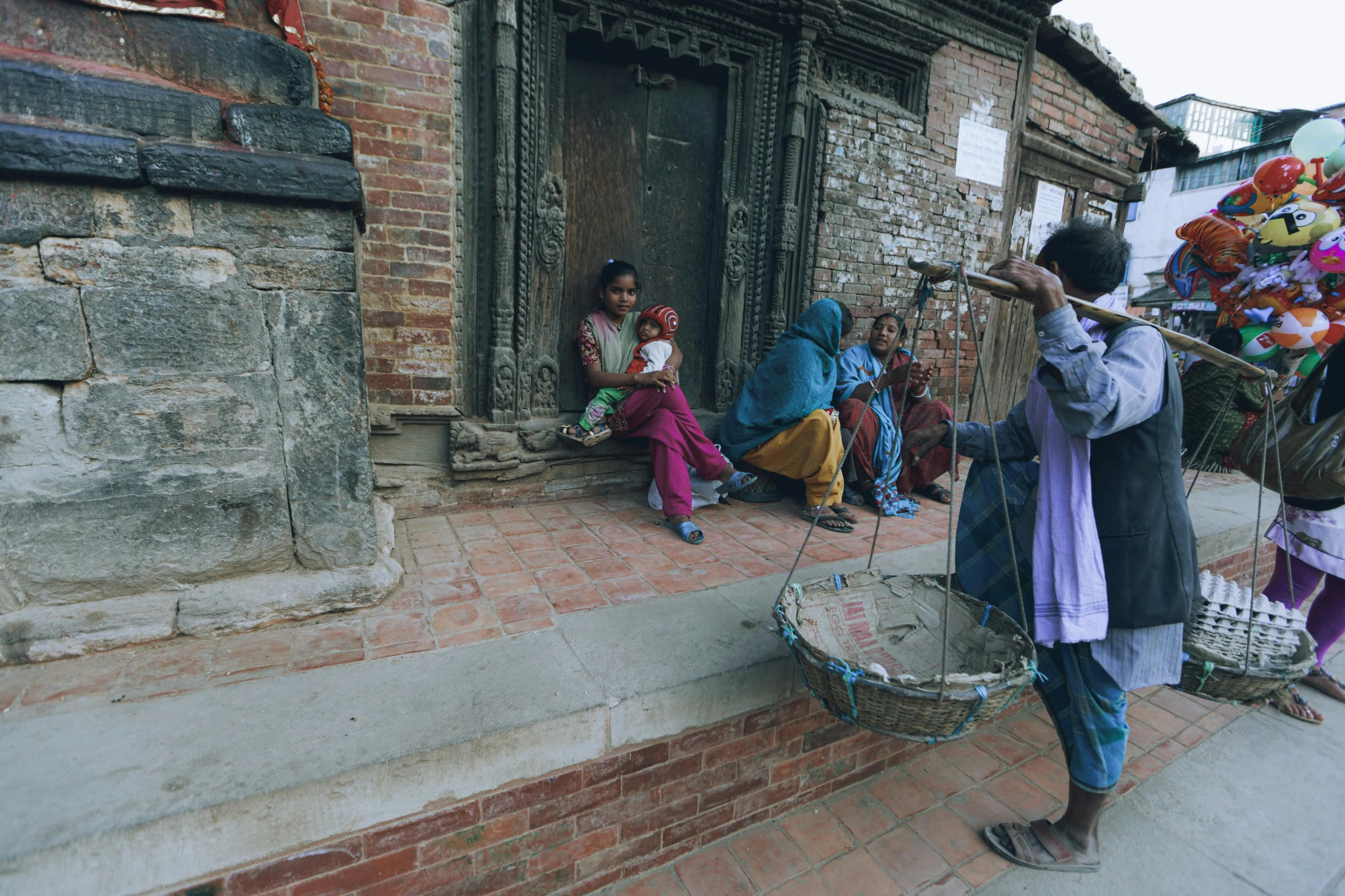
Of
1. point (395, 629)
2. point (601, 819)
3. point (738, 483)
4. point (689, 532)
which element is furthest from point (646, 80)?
point (601, 819)

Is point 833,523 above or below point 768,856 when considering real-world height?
above

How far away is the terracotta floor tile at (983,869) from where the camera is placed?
A: 6.63 ft

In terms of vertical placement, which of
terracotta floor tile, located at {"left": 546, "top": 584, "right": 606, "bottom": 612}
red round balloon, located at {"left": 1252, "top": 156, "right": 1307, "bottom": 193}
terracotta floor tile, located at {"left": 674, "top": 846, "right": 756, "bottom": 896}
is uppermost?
red round balloon, located at {"left": 1252, "top": 156, "right": 1307, "bottom": 193}

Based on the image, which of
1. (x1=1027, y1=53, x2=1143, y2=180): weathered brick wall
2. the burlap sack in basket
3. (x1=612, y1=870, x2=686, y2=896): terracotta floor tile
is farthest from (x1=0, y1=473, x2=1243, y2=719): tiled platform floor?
(x1=1027, y1=53, x2=1143, y2=180): weathered brick wall

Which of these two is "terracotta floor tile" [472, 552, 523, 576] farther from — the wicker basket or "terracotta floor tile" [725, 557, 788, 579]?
the wicker basket

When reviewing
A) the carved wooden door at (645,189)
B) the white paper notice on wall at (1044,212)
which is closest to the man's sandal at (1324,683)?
the carved wooden door at (645,189)

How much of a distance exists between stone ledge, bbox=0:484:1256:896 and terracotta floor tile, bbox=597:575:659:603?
0.27 m

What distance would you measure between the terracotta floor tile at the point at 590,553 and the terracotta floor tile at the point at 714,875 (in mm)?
1283

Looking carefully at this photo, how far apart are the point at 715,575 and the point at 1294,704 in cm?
290

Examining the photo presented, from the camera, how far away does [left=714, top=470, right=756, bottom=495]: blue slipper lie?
3990 mm

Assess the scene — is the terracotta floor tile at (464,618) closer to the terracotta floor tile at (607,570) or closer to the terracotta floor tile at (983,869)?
the terracotta floor tile at (607,570)

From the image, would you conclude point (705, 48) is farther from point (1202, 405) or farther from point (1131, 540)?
point (1202, 405)

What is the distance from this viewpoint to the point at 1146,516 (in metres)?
1.79

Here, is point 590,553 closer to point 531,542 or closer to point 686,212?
point 531,542
